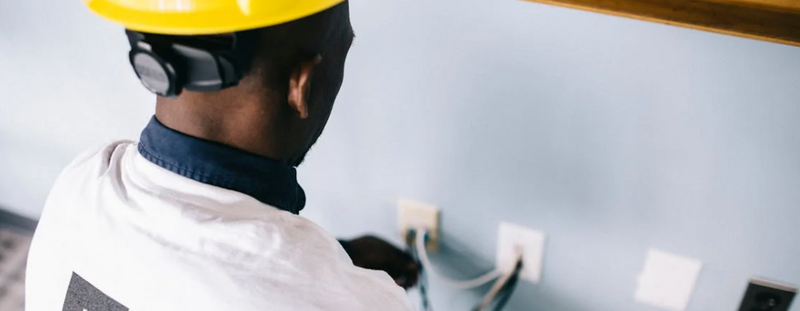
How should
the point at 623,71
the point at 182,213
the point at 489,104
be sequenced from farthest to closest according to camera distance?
the point at 489,104 → the point at 623,71 → the point at 182,213

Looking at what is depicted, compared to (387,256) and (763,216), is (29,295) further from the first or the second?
(763,216)

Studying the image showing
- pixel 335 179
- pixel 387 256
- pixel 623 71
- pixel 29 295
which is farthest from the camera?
pixel 335 179

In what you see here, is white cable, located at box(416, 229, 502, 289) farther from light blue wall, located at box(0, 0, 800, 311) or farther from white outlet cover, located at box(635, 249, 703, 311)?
white outlet cover, located at box(635, 249, 703, 311)

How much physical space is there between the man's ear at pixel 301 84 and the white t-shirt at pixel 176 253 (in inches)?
4.0

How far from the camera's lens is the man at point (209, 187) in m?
0.61

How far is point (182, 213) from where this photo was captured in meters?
0.63

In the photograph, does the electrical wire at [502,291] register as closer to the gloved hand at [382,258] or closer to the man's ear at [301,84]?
the gloved hand at [382,258]

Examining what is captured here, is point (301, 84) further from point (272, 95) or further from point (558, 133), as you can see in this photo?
point (558, 133)

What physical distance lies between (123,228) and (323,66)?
0.76 feet

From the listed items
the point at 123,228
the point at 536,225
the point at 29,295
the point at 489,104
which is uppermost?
the point at 489,104

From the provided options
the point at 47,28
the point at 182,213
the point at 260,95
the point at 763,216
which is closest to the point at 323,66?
the point at 260,95

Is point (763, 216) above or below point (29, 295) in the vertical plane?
above

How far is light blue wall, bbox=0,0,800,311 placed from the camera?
2.70 feet

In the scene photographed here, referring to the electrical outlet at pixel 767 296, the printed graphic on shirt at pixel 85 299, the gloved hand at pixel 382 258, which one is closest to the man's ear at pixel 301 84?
the printed graphic on shirt at pixel 85 299
